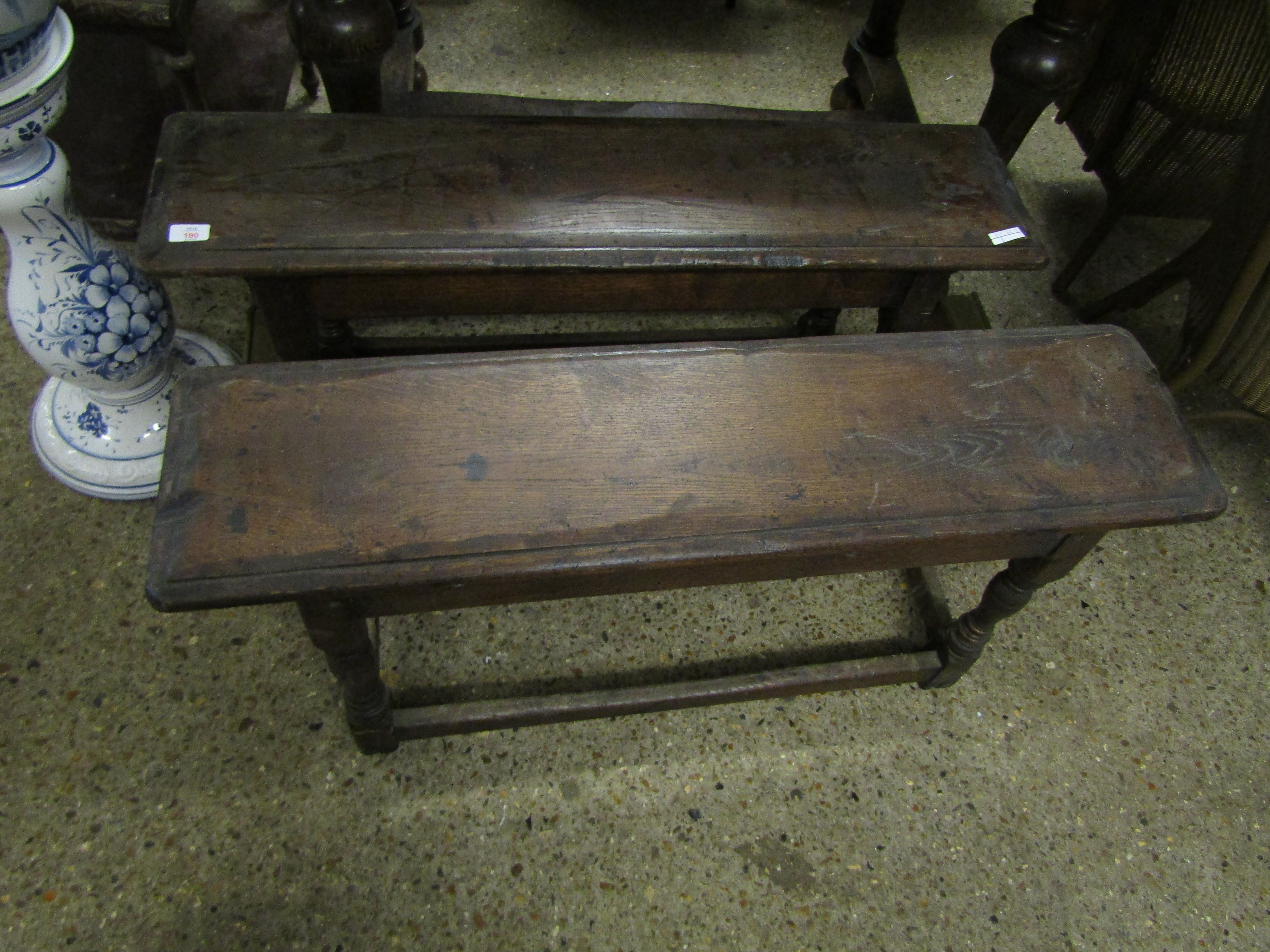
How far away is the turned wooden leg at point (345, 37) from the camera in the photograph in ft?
5.14

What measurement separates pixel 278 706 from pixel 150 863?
0.30 meters

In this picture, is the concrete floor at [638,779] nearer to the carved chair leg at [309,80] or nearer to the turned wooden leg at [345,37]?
the turned wooden leg at [345,37]

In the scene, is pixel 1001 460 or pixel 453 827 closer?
pixel 1001 460

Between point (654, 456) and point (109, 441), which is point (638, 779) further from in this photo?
point (109, 441)

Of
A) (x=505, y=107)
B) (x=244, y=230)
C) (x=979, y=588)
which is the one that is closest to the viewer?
(x=244, y=230)

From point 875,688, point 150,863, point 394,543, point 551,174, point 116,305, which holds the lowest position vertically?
point 150,863

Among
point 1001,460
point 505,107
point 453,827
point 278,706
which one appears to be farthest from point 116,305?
point 1001,460

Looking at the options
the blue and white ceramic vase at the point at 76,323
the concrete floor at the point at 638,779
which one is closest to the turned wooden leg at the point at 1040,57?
the concrete floor at the point at 638,779

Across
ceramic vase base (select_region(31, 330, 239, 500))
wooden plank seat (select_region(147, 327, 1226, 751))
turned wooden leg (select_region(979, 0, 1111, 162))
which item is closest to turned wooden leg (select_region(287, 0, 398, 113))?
ceramic vase base (select_region(31, 330, 239, 500))

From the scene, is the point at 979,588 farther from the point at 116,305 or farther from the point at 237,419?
the point at 116,305

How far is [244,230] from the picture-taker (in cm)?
135

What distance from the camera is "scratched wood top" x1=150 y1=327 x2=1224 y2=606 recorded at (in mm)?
1069

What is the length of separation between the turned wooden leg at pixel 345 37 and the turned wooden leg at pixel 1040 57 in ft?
3.96

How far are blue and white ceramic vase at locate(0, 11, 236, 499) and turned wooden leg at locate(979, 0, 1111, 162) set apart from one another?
1.66m
